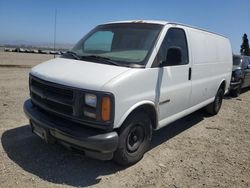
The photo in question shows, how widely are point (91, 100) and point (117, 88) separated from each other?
1.24ft

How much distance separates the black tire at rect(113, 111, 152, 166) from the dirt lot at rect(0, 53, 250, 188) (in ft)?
0.58

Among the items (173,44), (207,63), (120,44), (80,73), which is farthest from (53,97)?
(207,63)

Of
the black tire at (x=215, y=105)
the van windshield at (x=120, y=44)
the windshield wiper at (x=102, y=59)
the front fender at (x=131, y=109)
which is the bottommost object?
the black tire at (x=215, y=105)

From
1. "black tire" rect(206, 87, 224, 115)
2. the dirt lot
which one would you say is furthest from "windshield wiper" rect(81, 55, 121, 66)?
"black tire" rect(206, 87, 224, 115)

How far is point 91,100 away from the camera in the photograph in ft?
12.0

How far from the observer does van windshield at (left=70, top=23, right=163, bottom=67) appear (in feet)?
14.4

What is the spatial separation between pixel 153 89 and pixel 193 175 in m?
1.45

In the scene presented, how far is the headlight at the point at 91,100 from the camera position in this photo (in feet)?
11.9

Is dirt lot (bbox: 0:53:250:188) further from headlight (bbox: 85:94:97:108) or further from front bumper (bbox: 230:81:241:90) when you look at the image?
front bumper (bbox: 230:81:241:90)

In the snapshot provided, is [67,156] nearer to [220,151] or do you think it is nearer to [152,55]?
[152,55]

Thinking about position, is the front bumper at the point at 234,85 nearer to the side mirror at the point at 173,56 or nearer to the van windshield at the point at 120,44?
the side mirror at the point at 173,56

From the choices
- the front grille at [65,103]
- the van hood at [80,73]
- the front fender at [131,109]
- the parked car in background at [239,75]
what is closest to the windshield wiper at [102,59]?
the van hood at [80,73]

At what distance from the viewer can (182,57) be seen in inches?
210

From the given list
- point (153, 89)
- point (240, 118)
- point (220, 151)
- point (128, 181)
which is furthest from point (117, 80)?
point (240, 118)
